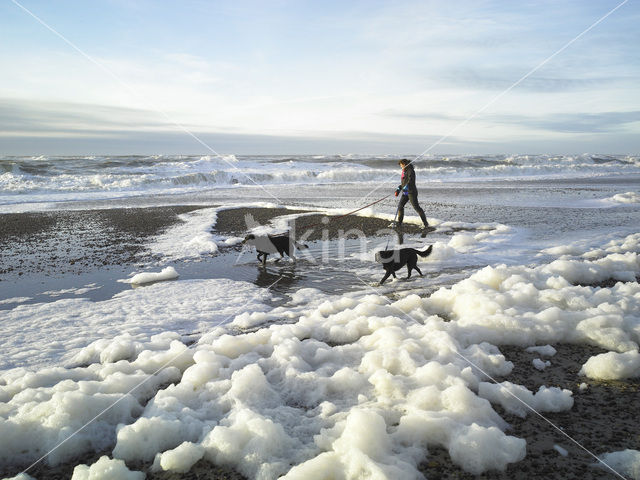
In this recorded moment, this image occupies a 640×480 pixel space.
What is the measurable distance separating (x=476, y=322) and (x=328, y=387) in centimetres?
220

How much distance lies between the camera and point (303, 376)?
12.7 ft

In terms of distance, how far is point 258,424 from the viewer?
9.87ft

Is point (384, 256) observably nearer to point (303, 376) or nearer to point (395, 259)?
point (395, 259)

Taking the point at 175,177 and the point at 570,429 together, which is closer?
the point at 570,429

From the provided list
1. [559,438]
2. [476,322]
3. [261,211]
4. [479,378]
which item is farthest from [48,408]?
[261,211]

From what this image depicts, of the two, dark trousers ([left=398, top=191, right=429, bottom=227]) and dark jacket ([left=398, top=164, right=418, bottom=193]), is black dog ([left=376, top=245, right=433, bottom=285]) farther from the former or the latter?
dark jacket ([left=398, top=164, right=418, bottom=193])

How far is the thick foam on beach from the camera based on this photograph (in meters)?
2.86

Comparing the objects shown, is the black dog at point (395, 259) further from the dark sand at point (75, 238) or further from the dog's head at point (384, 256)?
the dark sand at point (75, 238)

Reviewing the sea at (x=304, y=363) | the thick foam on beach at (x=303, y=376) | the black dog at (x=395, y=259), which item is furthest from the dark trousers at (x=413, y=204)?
the thick foam on beach at (x=303, y=376)

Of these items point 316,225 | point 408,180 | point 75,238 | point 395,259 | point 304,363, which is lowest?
point 75,238

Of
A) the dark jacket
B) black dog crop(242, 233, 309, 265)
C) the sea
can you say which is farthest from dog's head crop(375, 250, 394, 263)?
the dark jacket

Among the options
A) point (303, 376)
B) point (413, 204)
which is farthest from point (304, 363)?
point (413, 204)

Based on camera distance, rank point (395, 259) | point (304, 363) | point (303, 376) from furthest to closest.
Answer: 1. point (395, 259)
2. point (304, 363)
3. point (303, 376)

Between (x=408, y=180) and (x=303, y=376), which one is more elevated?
(x=408, y=180)
